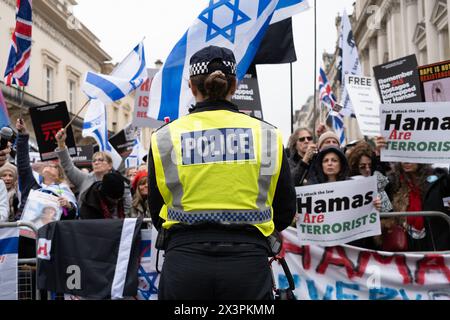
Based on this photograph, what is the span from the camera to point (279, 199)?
304 cm

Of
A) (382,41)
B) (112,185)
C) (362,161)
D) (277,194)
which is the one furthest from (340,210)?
(382,41)

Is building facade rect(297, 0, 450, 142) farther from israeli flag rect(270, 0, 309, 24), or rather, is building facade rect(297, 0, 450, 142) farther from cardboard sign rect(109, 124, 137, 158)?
israeli flag rect(270, 0, 309, 24)

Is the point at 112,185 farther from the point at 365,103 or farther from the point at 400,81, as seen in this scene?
the point at 365,103

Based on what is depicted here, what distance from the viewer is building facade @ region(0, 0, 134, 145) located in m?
29.7

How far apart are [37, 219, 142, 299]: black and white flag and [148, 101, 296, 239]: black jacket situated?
2692 mm

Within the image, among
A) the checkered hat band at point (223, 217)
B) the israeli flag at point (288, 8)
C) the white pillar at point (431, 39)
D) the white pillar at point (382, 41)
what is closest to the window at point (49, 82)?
the white pillar at point (431, 39)

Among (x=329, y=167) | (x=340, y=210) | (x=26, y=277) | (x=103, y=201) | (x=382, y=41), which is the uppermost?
(x=382, y=41)

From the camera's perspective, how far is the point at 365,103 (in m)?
7.70

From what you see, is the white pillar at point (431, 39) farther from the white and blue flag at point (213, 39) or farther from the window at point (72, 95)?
the white and blue flag at point (213, 39)

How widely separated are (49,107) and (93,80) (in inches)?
29.2

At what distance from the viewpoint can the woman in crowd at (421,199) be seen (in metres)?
5.50

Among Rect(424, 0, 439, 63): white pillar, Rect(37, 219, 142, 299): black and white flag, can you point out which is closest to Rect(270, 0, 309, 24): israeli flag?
Rect(37, 219, 142, 299): black and white flag

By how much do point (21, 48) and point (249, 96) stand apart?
3175 millimetres

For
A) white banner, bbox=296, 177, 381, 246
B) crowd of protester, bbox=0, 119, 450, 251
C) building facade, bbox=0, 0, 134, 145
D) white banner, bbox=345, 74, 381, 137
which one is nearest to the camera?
white banner, bbox=296, 177, 381, 246
